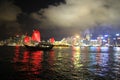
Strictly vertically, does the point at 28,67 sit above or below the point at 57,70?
above

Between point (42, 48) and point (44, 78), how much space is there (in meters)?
142

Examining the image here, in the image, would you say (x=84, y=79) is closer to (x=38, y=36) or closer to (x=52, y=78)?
(x=52, y=78)

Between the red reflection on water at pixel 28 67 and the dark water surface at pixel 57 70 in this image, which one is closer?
the dark water surface at pixel 57 70

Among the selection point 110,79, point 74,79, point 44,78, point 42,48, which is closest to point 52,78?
point 44,78

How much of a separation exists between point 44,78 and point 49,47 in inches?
5834

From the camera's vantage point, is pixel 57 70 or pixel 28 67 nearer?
pixel 57 70

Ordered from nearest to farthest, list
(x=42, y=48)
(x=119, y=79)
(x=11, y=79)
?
(x=11, y=79) → (x=119, y=79) → (x=42, y=48)

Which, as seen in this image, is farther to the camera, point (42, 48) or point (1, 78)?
point (42, 48)

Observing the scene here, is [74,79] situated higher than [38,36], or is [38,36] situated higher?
[38,36]

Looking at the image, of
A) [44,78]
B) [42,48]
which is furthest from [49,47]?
[44,78]

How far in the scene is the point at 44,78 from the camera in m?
41.0

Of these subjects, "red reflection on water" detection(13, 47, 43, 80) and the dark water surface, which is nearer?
the dark water surface

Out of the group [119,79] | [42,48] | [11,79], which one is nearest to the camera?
[11,79]

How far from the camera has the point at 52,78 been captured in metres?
41.0
